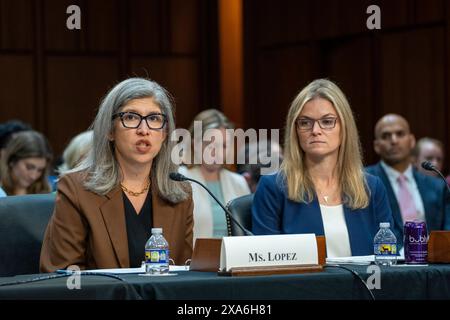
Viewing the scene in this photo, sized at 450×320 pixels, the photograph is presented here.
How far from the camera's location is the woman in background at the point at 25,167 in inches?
253

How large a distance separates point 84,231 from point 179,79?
262 inches

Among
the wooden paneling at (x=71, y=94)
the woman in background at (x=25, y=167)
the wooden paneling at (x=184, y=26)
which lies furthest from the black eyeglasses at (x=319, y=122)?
the wooden paneling at (x=184, y=26)

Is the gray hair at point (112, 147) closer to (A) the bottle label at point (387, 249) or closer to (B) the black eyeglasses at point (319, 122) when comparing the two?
(B) the black eyeglasses at point (319, 122)

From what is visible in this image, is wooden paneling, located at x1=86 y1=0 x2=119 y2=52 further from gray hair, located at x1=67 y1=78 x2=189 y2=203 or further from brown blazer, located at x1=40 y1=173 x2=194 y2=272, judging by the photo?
brown blazer, located at x1=40 y1=173 x2=194 y2=272

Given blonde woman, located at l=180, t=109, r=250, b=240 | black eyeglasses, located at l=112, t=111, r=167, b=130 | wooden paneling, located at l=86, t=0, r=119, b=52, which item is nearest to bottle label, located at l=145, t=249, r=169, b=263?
black eyeglasses, located at l=112, t=111, r=167, b=130

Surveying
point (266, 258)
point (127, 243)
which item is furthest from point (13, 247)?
point (266, 258)

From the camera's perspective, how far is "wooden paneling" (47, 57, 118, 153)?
33.2 ft

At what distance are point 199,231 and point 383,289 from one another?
2721 millimetres

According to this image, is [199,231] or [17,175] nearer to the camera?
[199,231]

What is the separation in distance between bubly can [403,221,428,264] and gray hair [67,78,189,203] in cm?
102

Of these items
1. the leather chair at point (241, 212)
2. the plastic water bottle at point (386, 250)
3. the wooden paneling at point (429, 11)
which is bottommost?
the plastic water bottle at point (386, 250)

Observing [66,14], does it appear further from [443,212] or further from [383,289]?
[383,289]

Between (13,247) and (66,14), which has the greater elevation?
(66,14)

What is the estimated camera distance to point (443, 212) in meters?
6.72
